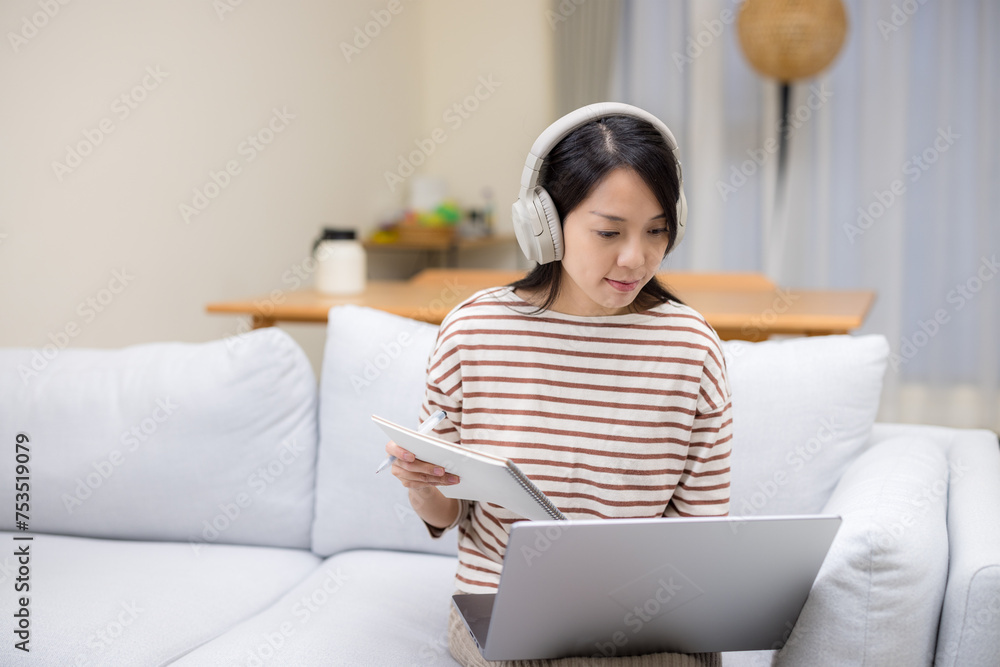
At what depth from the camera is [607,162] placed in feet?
3.26

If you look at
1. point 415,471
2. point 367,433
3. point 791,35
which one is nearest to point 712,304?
point 367,433

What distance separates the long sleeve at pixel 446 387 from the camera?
113 cm

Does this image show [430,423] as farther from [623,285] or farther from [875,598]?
[875,598]

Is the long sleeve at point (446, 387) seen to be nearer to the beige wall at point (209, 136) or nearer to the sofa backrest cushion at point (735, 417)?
the sofa backrest cushion at point (735, 417)

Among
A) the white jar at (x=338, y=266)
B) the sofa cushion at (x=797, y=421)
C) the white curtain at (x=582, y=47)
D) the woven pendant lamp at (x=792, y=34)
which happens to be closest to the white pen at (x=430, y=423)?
the sofa cushion at (x=797, y=421)

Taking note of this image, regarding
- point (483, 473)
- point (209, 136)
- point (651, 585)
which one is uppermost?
point (209, 136)

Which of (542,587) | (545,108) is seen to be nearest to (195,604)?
(542,587)

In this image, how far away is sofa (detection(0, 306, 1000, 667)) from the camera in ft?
3.24

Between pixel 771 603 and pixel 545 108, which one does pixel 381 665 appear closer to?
pixel 771 603

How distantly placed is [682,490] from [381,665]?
472 millimetres

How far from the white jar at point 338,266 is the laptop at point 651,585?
1683mm

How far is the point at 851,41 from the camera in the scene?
12.6 ft

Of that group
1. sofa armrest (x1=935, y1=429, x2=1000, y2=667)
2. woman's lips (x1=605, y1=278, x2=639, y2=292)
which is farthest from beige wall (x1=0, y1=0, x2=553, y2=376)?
sofa armrest (x1=935, y1=429, x2=1000, y2=667)

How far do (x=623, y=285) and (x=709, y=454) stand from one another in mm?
254
